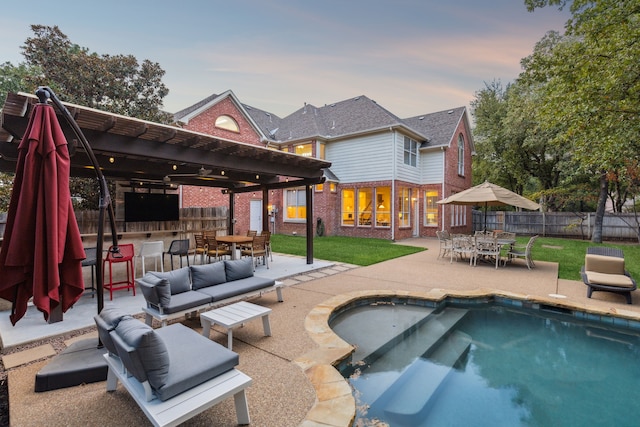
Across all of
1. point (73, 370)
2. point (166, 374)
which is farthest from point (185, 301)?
point (166, 374)

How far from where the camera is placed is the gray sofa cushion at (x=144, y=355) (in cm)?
217

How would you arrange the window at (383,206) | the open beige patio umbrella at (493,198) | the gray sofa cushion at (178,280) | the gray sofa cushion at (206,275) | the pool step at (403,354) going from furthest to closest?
the window at (383,206) → the open beige patio umbrella at (493,198) → the gray sofa cushion at (206,275) → the gray sofa cushion at (178,280) → the pool step at (403,354)

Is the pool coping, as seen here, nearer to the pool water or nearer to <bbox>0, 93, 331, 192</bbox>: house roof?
the pool water

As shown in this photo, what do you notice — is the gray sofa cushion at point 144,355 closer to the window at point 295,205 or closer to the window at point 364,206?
the window at point 364,206

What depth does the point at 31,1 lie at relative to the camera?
10.1 m

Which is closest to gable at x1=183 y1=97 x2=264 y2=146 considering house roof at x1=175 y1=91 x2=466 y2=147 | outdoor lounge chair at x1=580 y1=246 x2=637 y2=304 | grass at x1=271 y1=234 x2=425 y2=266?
house roof at x1=175 y1=91 x2=466 y2=147

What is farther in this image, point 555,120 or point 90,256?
point 555,120

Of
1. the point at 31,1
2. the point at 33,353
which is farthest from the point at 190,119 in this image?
the point at 33,353

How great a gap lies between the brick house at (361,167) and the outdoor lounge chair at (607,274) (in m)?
9.09

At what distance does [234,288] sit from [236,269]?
56 centimetres

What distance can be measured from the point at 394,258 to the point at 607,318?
19.3 ft

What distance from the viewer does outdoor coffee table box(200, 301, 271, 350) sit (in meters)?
3.68

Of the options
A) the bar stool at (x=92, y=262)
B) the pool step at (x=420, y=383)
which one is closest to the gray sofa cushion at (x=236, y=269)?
the bar stool at (x=92, y=262)

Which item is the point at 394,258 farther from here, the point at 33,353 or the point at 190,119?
the point at 190,119
